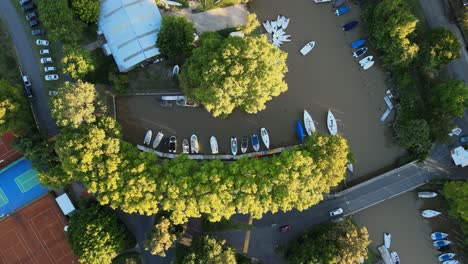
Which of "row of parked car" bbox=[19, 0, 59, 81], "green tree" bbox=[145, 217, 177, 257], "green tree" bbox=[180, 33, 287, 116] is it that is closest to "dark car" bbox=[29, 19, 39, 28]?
"row of parked car" bbox=[19, 0, 59, 81]

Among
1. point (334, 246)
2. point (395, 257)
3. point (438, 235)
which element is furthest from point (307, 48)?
point (438, 235)

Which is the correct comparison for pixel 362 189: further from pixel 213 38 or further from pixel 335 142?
pixel 213 38

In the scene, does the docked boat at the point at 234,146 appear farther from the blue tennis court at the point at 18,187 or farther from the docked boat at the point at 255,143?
the blue tennis court at the point at 18,187

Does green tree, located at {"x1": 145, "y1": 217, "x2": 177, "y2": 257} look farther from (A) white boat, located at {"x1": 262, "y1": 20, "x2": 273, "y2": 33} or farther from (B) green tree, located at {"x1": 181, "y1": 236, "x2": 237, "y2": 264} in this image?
(A) white boat, located at {"x1": 262, "y1": 20, "x2": 273, "y2": 33}

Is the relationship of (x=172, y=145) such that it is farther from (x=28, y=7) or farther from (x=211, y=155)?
(x=28, y=7)

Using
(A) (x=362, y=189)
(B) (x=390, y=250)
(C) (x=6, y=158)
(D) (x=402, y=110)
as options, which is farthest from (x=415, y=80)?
(C) (x=6, y=158)
